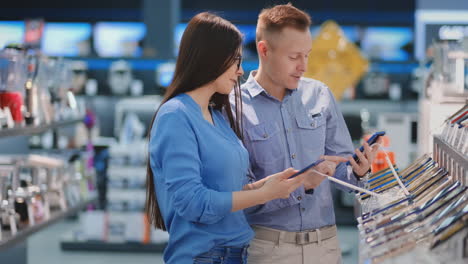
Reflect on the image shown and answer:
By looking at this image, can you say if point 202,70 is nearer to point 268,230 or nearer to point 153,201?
point 153,201

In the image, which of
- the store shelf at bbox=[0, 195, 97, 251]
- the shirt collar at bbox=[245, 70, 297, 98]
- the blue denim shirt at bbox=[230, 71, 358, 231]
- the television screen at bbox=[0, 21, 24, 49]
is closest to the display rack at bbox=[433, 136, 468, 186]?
the blue denim shirt at bbox=[230, 71, 358, 231]

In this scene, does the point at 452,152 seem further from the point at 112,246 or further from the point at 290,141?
the point at 112,246

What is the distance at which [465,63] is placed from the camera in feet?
14.3

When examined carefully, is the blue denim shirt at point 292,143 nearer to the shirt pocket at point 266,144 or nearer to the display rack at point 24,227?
the shirt pocket at point 266,144

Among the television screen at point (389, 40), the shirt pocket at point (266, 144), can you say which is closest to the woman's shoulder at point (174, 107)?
the shirt pocket at point (266, 144)

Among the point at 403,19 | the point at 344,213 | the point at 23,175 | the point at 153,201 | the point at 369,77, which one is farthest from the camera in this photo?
the point at 403,19

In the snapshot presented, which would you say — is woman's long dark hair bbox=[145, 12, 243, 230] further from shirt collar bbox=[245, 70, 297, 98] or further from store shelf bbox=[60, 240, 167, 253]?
store shelf bbox=[60, 240, 167, 253]

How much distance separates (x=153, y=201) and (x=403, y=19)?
12.0 meters

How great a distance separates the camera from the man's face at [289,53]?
2484 mm

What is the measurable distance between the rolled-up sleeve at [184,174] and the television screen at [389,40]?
37.6 feet

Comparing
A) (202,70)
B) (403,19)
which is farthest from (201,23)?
(403,19)

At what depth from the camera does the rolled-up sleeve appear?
6.82ft

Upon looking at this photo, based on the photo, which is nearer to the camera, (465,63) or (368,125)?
(465,63)

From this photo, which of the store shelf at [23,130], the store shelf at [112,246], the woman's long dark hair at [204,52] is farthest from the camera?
the store shelf at [112,246]
